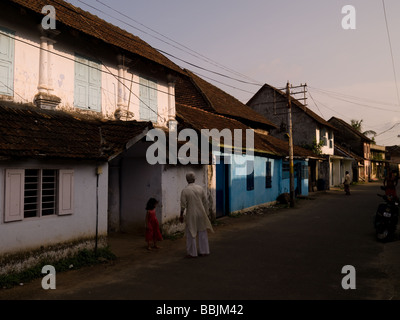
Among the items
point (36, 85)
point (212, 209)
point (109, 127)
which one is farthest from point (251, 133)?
point (36, 85)

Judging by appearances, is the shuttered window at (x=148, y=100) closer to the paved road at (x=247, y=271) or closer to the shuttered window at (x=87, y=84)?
the shuttered window at (x=87, y=84)

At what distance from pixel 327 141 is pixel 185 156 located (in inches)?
1036

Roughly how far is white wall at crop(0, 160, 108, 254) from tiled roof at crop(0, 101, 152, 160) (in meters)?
0.39

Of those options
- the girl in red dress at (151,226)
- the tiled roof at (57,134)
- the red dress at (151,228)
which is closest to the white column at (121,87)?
the tiled roof at (57,134)

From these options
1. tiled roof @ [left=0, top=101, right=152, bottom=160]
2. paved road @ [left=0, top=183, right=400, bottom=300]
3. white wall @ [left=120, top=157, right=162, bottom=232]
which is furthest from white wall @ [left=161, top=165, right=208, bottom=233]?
tiled roof @ [left=0, top=101, right=152, bottom=160]

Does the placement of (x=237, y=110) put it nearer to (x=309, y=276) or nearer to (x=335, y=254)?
(x=335, y=254)

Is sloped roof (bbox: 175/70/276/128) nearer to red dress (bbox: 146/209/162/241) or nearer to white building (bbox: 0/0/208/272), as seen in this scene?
white building (bbox: 0/0/208/272)

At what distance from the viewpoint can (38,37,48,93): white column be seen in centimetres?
821

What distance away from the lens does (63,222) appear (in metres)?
6.79

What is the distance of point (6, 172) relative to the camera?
579 centimetres

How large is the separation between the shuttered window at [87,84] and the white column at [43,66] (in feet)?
3.04

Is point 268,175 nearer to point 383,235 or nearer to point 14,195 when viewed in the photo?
point 383,235

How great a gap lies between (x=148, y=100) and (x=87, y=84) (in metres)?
2.83

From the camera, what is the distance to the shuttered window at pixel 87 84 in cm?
920
